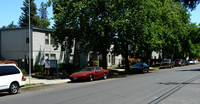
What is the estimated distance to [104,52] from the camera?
24.4m

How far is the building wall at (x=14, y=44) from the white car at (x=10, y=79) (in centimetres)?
1463

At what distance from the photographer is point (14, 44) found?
26938mm

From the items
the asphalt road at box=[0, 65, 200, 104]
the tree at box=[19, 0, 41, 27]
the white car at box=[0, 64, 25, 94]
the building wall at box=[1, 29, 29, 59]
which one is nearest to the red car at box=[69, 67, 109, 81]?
the asphalt road at box=[0, 65, 200, 104]

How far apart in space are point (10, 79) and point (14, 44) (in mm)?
16421

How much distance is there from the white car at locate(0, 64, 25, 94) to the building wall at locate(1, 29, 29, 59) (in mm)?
14626

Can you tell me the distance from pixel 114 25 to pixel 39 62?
11.6m

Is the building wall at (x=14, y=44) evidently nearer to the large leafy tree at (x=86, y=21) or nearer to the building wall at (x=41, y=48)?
the building wall at (x=41, y=48)

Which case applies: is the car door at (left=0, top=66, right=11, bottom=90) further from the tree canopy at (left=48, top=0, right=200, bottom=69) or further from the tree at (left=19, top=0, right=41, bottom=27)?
the tree at (left=19, top=0, right=41, bottom=27)

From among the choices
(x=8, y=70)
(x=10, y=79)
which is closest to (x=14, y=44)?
(x=8, y=70)

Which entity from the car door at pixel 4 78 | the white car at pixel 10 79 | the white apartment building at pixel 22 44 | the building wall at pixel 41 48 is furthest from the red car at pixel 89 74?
the white apartment building at pixel 22 44

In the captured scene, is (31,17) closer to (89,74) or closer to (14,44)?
(14,44)

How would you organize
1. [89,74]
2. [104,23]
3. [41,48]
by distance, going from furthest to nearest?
[41,48], [104,23], [89,74]

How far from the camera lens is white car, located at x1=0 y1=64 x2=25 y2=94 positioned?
37.6 feet

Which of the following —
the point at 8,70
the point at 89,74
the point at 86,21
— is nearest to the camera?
the point at 8,70
